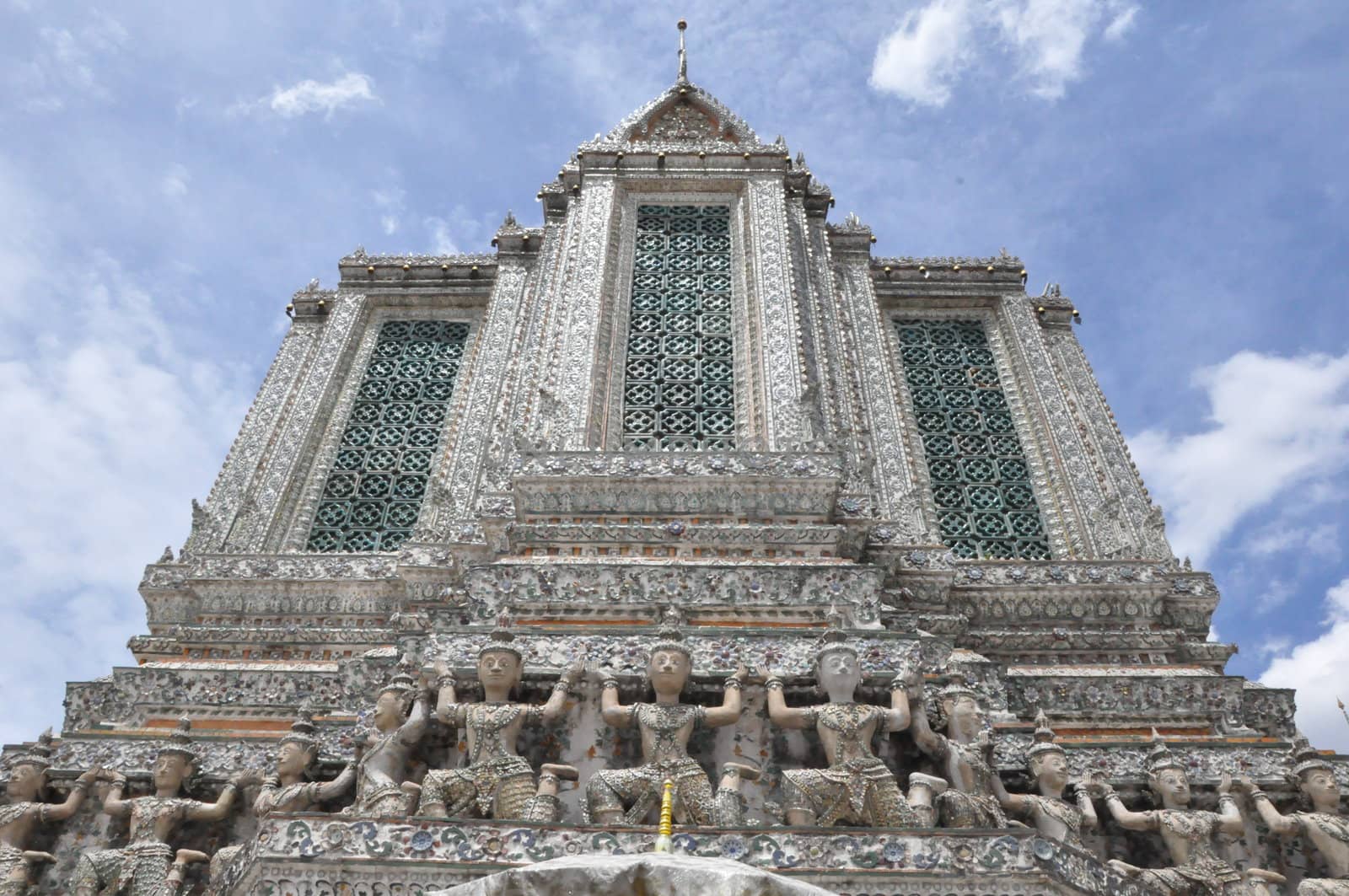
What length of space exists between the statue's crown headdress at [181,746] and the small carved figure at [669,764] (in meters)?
3.03

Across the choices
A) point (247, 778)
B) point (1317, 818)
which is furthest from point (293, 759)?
point (1317, 818)

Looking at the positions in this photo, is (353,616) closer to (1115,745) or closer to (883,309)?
(1115,745)

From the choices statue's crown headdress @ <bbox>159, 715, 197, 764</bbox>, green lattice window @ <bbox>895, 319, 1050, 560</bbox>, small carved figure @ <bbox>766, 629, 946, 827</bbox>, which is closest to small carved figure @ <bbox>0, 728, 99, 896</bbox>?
statue's crown headdress @ <bbox>159, 715, 197, 764</bbox>

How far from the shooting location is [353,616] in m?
12.3

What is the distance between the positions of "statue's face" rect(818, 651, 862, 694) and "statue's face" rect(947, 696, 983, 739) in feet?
2.44

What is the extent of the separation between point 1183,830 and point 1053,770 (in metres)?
0.85

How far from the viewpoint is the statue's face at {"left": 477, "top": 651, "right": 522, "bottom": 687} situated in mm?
7492

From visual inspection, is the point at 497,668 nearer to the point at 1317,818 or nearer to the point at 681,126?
the point at 1317,818

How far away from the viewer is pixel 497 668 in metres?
7.50

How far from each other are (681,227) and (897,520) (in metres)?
5.79

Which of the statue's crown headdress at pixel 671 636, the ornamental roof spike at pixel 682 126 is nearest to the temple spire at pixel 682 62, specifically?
the ornamental roof spike at pixel 682 126

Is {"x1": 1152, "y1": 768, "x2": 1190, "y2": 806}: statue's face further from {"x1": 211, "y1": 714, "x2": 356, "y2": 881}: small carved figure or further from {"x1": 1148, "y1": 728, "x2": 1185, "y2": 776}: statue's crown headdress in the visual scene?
{"x1": 211, "y1": 714, "x2": 356, "y2": 881}: small carved figure

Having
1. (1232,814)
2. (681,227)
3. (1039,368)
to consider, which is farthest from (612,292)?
(1232,814)

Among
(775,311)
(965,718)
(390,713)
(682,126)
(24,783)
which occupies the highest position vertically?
(682,126)
